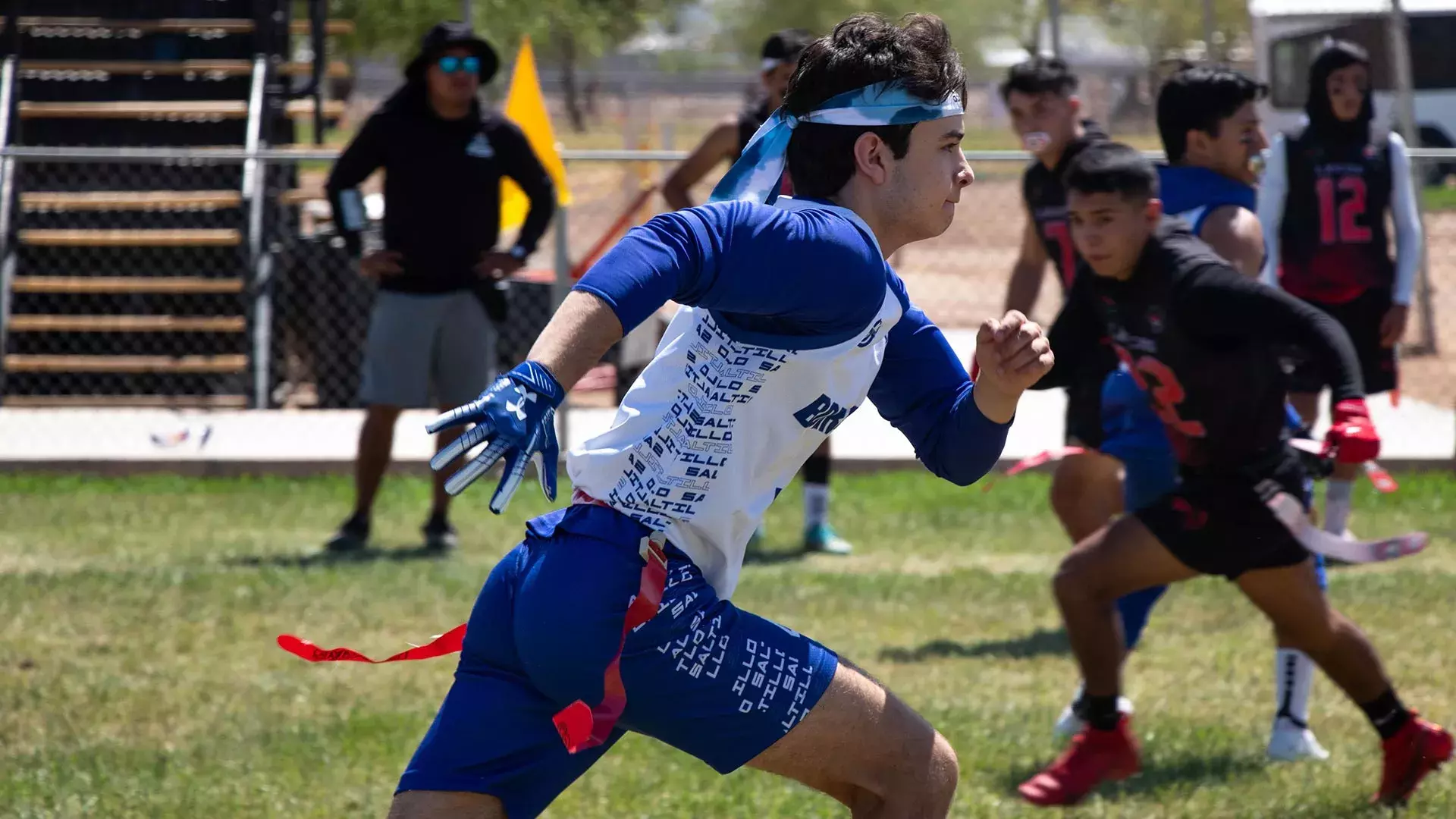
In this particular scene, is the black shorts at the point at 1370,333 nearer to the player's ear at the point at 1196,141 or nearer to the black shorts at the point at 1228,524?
the player's ear at the point at 1196,141

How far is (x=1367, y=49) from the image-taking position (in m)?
20.3

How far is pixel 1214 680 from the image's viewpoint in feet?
19.6

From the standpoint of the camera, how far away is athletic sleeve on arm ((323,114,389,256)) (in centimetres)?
796

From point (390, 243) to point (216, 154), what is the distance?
83.2 inches

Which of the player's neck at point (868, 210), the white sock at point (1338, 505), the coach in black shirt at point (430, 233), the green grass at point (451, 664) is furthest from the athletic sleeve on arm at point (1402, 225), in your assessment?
the player's neck at point (868, 210)

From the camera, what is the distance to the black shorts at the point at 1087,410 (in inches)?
244

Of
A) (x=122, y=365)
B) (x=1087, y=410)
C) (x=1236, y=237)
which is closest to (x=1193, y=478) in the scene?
(x=1236, y=237)

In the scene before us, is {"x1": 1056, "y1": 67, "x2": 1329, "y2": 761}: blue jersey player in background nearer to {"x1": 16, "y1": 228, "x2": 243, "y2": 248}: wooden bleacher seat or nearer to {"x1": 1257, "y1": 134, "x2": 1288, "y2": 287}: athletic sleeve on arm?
{"x1": 1257, "y1": 134, "x2": 1288, "y2": 287}: athletic sleeve on arm

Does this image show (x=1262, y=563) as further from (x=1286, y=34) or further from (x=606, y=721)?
(x=1286, y=34)

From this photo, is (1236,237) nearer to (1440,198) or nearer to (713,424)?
(713,424)

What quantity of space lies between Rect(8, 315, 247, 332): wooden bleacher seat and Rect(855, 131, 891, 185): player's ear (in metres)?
9.50

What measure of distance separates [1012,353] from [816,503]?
5.33 meters

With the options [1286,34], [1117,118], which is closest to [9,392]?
[1286,34]

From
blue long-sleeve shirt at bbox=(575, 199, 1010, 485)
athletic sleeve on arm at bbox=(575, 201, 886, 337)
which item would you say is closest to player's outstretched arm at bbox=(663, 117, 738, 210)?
blue long-sleeve shirt at bbox=(575, 199, 1010, 485)
